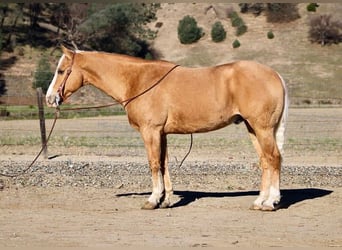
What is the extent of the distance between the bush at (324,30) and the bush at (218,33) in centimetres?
721

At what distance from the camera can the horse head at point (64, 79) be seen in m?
11.3

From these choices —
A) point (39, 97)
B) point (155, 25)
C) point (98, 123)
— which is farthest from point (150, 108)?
point (155, 25)

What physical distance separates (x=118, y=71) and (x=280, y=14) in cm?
5629

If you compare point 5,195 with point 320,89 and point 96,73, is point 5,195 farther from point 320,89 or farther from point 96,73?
point 320,89

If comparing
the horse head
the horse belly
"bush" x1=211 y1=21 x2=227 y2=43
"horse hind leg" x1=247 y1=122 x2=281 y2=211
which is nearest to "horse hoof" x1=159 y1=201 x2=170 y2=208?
the horse belly

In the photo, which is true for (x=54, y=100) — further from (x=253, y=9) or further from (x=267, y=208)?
(x=253, y=9)

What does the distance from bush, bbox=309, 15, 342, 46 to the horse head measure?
49.6 metres

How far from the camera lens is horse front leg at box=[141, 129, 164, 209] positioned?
35.8 feet

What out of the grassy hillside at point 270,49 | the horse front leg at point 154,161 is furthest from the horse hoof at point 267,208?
the grassy hillside at point 270,49

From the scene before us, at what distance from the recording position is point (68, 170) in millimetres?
15695

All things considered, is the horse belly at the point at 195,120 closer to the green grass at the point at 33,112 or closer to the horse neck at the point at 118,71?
the horse neck at the point at 118,71

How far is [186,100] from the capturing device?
10945mm

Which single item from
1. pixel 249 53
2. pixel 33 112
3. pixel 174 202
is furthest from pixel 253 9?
pixel 174 202

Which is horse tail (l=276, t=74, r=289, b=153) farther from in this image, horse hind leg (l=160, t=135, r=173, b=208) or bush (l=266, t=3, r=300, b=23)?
bush (l=266, t=3, r=300, b=23)
